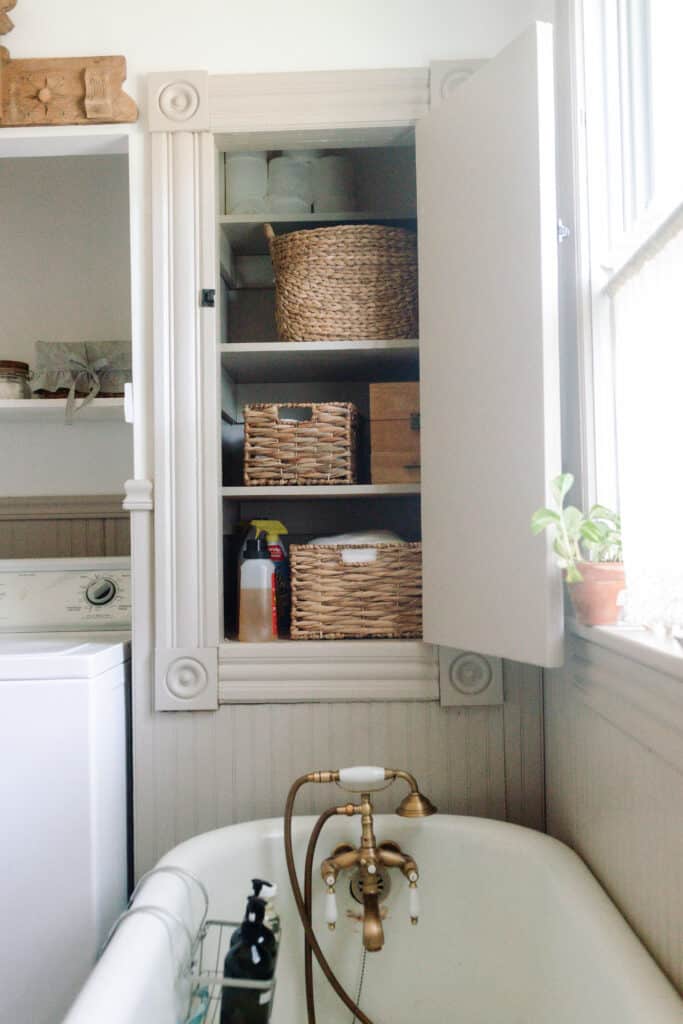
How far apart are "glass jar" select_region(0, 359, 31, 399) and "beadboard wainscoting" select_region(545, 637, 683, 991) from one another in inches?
62.4

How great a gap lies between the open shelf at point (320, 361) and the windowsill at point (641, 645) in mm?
792

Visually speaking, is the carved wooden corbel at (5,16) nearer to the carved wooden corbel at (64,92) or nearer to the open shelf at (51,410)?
the carved wooden corbel at (64,92)

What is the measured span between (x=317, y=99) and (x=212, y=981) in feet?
5.63

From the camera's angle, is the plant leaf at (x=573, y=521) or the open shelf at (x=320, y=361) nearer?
the plant leaf at (x=573, y=521)

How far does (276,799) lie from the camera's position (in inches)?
68.9

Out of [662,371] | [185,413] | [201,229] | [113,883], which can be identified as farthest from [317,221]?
[113,883]

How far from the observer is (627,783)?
119cm

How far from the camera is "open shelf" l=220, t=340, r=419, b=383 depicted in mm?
1803

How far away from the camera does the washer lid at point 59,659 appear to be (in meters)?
1.56

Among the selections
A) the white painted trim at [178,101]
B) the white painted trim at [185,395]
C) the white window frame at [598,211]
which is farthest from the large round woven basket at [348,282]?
the white window frame at [598,211]

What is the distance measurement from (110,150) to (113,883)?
5.30ft

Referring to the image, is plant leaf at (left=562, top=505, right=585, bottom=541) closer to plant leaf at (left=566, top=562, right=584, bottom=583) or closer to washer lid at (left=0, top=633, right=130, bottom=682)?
plant leaf at (left=566, top=562, right=584, bottom=583)

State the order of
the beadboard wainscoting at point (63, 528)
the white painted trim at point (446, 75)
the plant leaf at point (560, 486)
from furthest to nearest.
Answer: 1. the beadboard wainscoting at point (63, 528)
2. the white painted trim at point (446, 75)
3. the plant leaf at point (560, 486)

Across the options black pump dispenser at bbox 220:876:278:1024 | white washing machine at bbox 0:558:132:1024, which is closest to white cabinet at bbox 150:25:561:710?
white washing machine at bbox 0:558:132:1024
